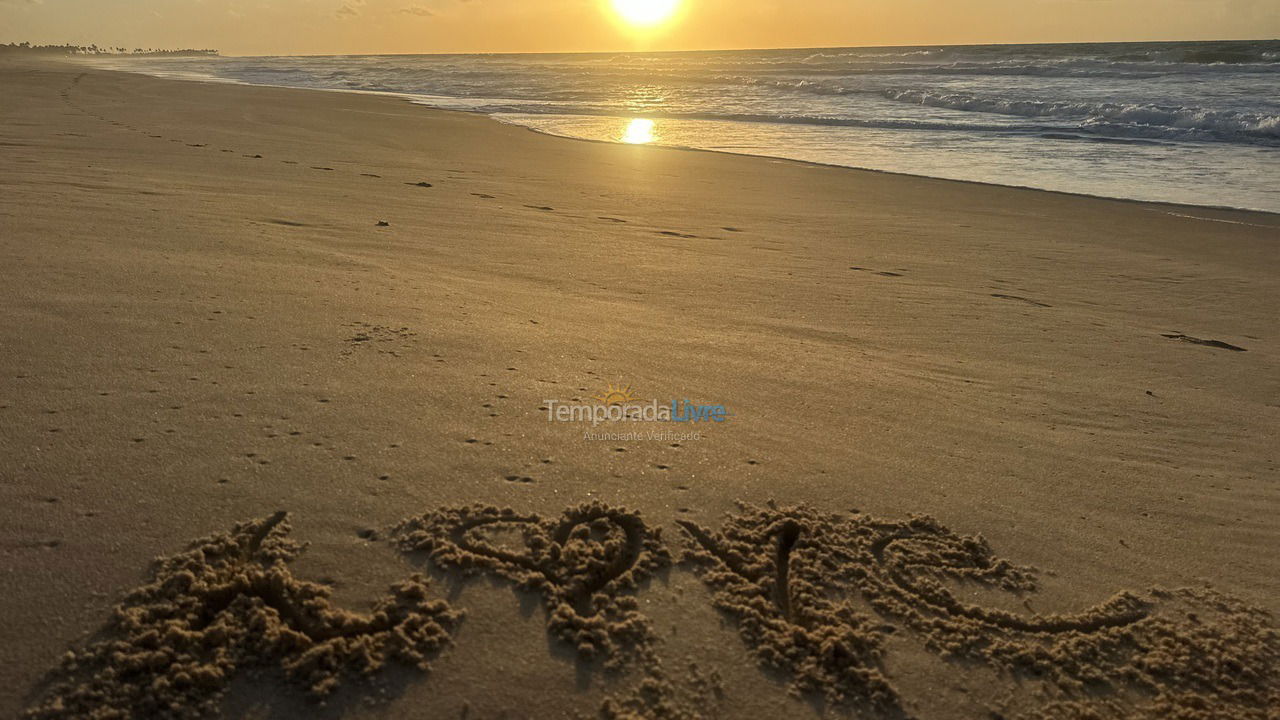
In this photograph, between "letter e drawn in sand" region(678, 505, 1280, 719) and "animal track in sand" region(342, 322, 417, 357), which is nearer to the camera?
"letter e drawn in sand" region(678, 505, 1280, 719)

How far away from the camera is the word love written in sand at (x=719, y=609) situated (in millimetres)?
1268

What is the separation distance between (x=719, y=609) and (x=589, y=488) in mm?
458

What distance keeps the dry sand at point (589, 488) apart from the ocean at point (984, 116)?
6269mm

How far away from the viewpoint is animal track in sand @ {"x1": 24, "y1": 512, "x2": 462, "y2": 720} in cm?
119

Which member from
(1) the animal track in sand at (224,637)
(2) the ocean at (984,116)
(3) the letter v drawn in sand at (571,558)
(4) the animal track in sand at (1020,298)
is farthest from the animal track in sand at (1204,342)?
(2) the ocean at (984,116)

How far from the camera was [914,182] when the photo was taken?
8195 mm

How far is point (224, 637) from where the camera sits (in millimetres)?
1295

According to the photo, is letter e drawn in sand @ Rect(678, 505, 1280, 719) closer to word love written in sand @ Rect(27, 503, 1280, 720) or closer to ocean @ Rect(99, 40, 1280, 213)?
word love written in sand @ Rect(27, 503, 1280, 720)

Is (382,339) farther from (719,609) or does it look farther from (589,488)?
(719,609)

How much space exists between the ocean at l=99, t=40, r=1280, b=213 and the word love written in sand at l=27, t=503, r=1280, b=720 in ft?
24.8

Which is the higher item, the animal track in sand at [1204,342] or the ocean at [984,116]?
the ocean at [984,116]

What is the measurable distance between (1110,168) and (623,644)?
10520 mm

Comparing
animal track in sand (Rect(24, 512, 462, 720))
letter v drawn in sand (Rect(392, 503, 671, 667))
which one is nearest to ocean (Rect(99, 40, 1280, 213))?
letter v drawn in sand (Rect(392, 503, 671, 667))

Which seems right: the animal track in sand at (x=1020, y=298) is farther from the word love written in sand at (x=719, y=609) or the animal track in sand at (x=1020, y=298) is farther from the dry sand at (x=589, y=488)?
the word love written in sand at (x=719, y=609)
